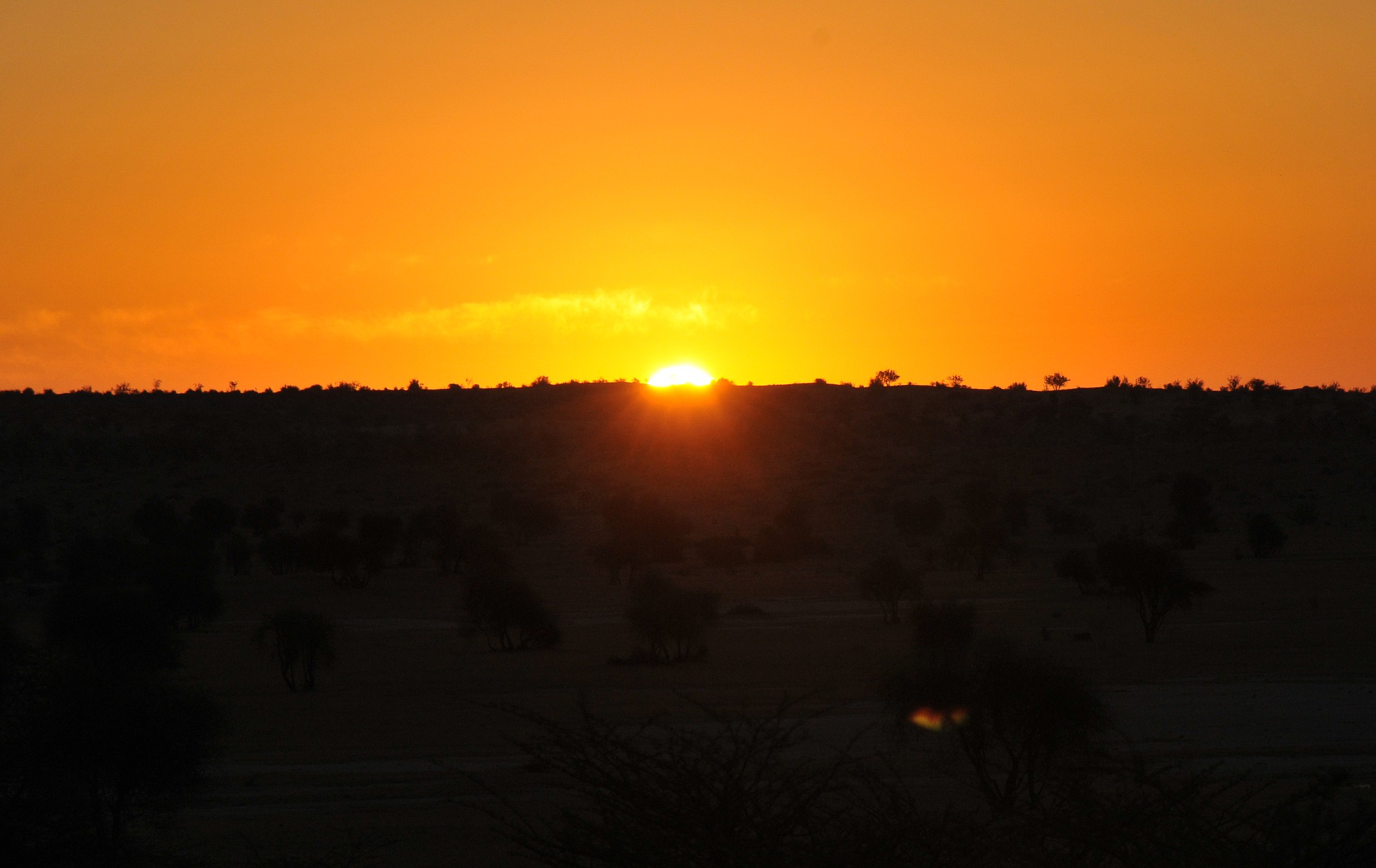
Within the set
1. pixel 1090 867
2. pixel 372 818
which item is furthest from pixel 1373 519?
pixel 1090 867

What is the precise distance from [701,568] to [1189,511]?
2922 centimetres

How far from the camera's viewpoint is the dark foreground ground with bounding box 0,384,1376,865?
73.9 ft

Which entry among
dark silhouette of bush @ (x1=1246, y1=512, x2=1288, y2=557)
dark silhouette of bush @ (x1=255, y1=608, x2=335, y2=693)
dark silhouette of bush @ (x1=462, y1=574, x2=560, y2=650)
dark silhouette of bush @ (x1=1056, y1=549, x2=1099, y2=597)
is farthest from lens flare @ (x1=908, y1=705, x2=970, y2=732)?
dark silhouette of bush @ (x1=1246, y1=512, x2=1288, y2=557)

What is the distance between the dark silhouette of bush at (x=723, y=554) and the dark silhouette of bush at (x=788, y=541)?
4.46 ft

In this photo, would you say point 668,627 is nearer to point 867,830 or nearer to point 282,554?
point 867,830

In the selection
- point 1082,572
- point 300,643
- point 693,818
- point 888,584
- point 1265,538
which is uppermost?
point 693,818

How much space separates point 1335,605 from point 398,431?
272 ft

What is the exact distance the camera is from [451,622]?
5278 cm

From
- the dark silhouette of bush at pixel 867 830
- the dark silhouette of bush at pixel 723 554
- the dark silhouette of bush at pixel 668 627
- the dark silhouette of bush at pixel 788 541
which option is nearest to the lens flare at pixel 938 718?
the dark silhouette of bush at pixel 867 830

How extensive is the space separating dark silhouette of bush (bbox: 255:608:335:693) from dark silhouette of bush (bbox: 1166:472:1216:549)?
163 feet

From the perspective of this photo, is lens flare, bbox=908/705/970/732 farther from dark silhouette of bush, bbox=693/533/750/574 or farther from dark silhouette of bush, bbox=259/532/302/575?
dark silhouette of bush, bbox=259/532/302/575

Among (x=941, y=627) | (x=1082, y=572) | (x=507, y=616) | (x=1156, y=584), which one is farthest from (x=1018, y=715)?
(x=1082, y=572)

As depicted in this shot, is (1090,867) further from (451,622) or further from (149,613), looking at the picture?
(451,622)

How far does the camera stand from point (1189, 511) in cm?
7644
